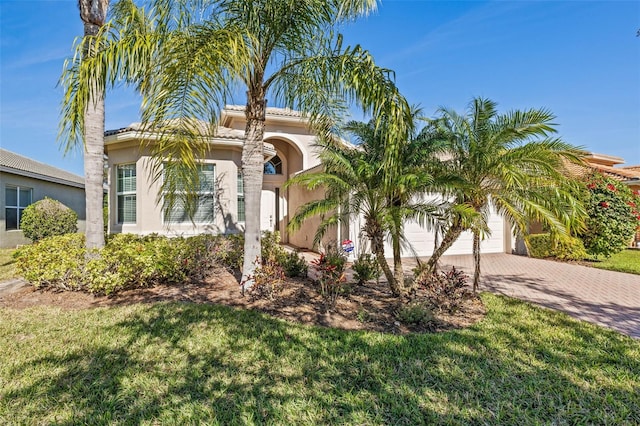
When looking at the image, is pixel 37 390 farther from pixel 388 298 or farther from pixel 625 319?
pixel 625 319

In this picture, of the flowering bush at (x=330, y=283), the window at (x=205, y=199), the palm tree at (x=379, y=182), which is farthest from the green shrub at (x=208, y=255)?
the flowering bush at (x=330, y=283)

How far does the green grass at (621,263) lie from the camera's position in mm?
11042

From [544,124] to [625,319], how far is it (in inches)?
163

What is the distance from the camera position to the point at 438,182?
6.20 metres

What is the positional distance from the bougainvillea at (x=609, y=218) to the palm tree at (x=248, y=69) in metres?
11.4

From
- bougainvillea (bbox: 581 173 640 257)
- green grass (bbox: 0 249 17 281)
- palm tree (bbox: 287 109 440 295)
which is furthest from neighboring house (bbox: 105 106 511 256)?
bougainvillea (bbox: 581 173 640 257)

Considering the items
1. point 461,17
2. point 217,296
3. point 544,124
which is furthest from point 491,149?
point 461,17

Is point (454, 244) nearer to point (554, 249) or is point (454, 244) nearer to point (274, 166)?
point (554, 249)

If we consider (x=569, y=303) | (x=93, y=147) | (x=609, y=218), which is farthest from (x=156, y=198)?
(x=609, y=218)

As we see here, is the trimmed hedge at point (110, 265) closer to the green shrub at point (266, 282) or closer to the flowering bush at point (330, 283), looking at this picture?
the green shrub at point (266, 282)

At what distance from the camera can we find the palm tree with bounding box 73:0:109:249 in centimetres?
699

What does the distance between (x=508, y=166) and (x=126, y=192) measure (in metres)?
11.6

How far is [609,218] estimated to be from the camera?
12.3 m

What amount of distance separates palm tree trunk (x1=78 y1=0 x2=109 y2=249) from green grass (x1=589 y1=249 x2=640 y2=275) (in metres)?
16.2
